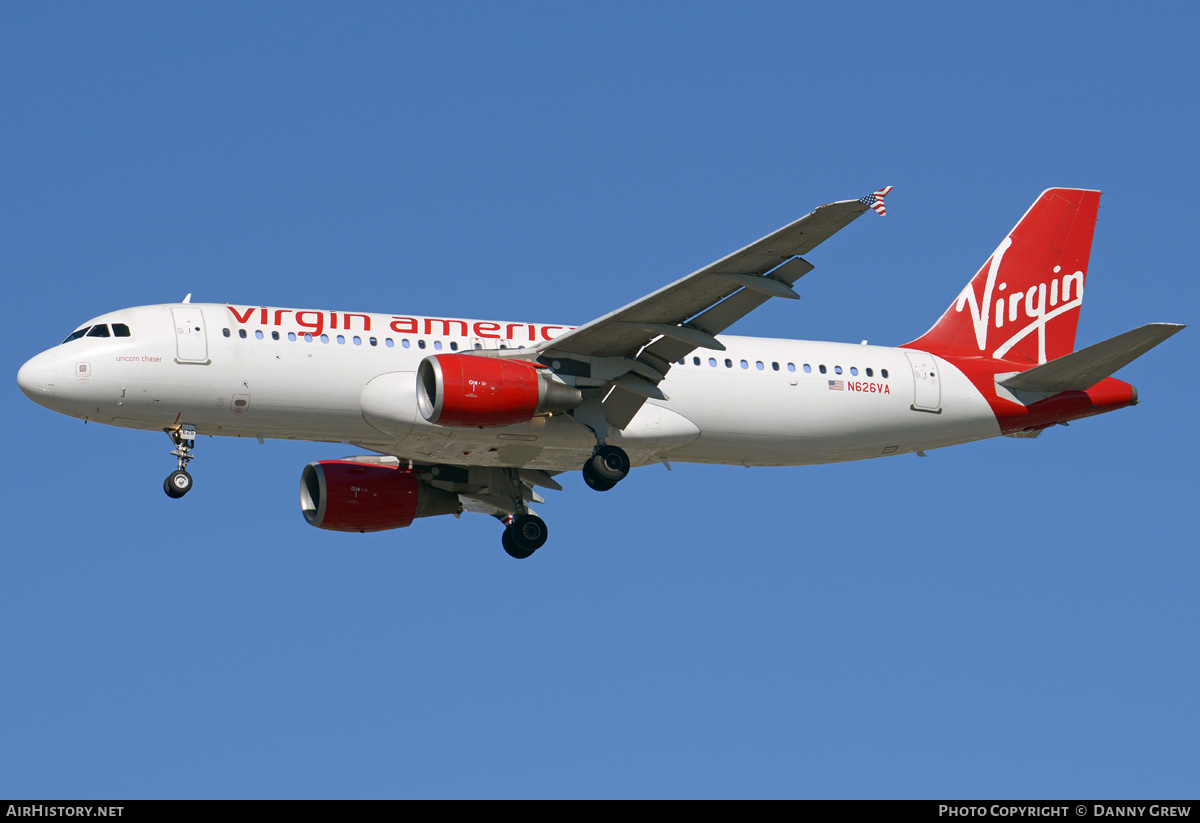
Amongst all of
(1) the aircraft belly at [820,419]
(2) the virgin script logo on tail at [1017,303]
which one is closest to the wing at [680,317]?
(1) the aircraft belly at [820,419]

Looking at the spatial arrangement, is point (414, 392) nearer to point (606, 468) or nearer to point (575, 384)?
point (575, 384)

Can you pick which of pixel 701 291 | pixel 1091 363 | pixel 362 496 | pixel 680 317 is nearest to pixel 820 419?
pixel 680 317

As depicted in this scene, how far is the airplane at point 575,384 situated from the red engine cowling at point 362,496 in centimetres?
5

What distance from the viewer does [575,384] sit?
33969 millimetres

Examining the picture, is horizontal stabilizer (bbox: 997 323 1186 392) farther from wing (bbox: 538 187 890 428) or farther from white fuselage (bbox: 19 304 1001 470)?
wing (bbox: 538 187 890 428)

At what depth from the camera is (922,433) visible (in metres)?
37.8

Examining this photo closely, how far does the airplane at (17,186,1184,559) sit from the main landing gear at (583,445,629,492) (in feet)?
0.16

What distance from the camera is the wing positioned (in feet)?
97.5

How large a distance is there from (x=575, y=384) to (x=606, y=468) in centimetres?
204

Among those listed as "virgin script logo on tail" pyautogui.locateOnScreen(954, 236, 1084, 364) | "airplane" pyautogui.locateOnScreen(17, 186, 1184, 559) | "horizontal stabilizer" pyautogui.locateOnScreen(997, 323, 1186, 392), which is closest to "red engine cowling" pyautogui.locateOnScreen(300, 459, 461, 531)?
"airplane" pyautogui.locateOnScreen(17, 186, 1184, 559)
